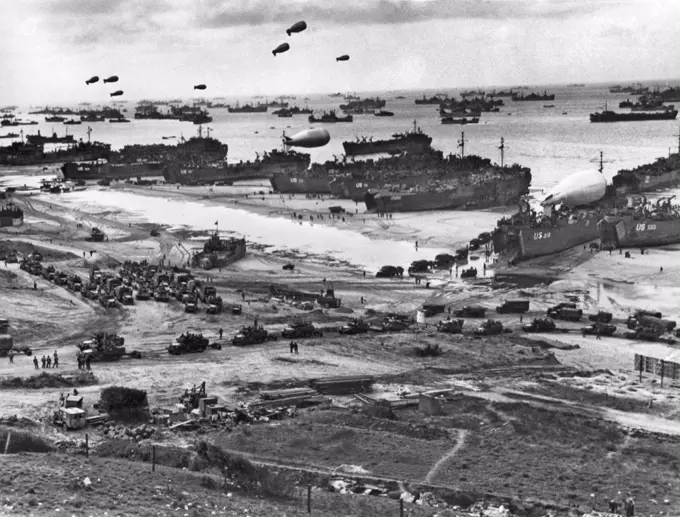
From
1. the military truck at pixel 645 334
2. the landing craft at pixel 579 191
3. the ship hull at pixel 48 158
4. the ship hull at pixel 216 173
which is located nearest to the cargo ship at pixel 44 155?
the ship hull at pixel 48 158

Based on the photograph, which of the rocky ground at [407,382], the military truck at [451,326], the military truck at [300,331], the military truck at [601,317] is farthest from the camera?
the military truck at [601,317]

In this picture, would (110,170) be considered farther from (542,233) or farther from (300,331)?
(300,331)

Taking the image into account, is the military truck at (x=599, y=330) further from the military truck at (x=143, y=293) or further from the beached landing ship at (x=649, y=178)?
the beached landing ship at (x=649, y=178)

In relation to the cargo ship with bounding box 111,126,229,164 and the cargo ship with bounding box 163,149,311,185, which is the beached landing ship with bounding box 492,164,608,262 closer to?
the cargo ship with bounding box 163,149,311,185

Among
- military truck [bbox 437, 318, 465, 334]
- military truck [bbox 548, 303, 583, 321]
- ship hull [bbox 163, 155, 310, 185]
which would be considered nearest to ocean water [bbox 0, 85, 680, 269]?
ship hull [bbox 163, 155, 310, 185]

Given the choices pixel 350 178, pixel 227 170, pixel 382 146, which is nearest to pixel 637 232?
pixel 350 178

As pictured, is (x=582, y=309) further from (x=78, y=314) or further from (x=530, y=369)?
(x=78, y=314)
